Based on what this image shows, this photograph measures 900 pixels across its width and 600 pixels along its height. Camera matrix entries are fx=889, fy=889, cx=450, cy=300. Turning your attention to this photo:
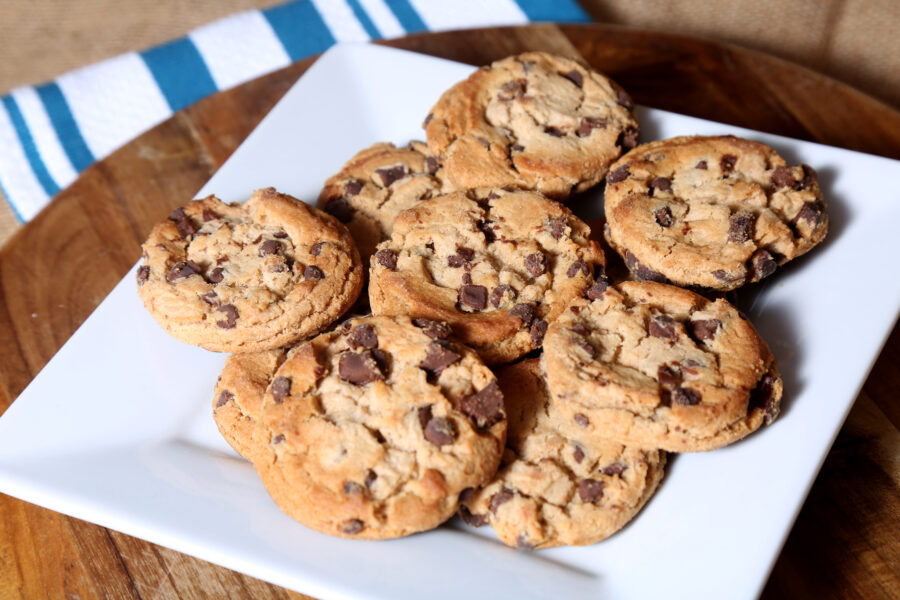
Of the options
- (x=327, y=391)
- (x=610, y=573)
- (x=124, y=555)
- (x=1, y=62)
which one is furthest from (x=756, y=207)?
(x=1, y=62)

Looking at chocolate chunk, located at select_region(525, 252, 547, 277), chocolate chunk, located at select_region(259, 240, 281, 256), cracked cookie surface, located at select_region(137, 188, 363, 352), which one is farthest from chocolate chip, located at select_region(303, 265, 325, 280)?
chocolate chunk, located at select_region(525, 252, 547, 277)

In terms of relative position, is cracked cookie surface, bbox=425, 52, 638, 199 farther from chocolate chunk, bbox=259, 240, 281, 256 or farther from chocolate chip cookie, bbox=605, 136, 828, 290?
chocolate chunk, bbox=259, 240, 281, 256

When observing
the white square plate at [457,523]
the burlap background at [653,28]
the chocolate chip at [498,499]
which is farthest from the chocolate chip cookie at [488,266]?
the burlap background at [653,28]

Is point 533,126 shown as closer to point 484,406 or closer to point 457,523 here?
point 484,406

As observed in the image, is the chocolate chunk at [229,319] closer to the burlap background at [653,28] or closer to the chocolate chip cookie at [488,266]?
the chocolate chip cookie at [488,266]

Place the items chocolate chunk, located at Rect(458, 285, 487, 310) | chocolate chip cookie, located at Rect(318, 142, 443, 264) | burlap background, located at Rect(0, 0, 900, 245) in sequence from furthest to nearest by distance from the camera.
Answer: burlap background, located at Rect(0, 0, 900, 245) < chocolate chip cookie, located at Rect(318, 142, 443, 264) < chocolate chunk, located at Rect(458, 285, 487, 310)

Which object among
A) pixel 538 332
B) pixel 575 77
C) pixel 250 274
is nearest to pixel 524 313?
pixel 538 332

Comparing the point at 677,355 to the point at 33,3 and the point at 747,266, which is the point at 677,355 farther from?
the point at 33,3
